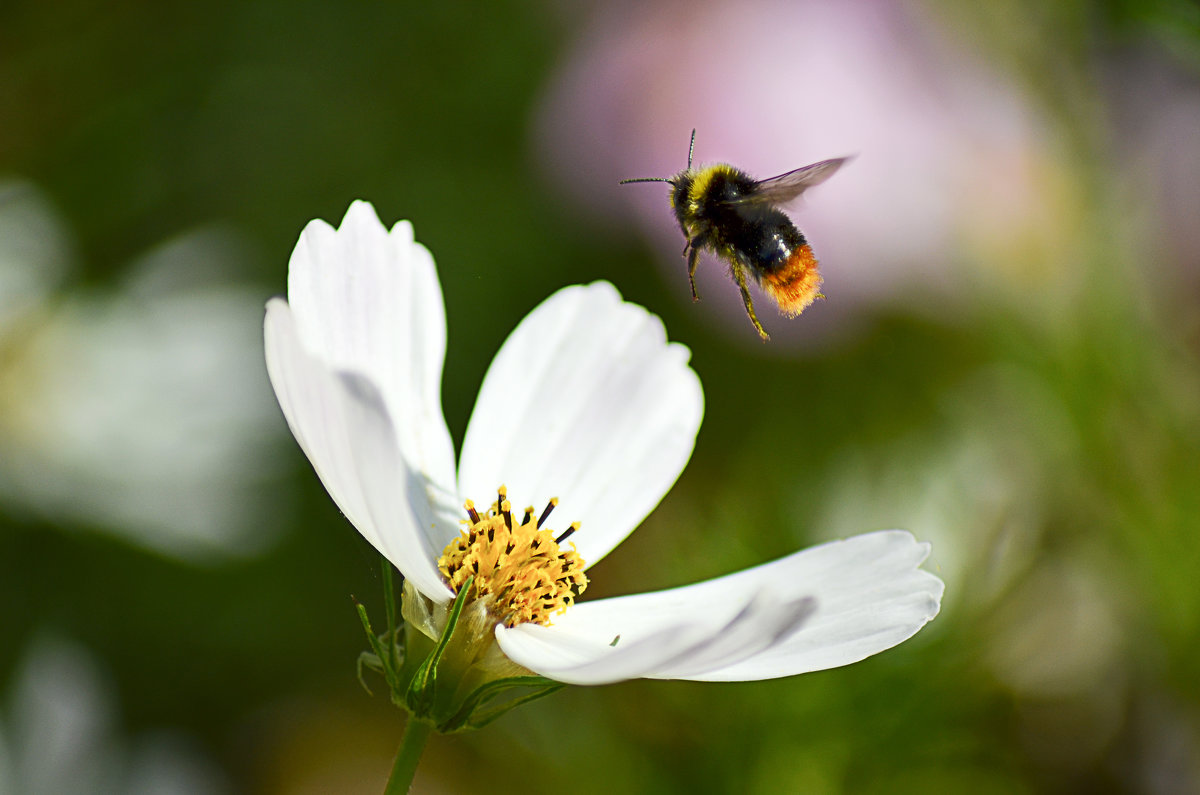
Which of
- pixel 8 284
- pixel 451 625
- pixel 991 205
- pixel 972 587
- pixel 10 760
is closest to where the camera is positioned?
pixel 451 625

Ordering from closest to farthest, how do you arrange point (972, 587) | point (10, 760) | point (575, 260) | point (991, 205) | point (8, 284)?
point (10, 760), point (972, 587), point (8, 284), point (991, 205), point (575, 260)

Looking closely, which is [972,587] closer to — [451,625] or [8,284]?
[451,625]

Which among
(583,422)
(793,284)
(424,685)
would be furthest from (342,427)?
(793,284)

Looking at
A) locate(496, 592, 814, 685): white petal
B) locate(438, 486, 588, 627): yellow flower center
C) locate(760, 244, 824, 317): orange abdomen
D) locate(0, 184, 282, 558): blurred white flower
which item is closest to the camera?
locate(496, 592, 814, 685): white petal

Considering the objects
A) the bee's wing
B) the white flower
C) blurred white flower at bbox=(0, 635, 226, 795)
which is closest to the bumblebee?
the bee's wing

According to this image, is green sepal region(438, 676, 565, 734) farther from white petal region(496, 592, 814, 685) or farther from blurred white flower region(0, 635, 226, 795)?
blurred white flower region(0, 635, 226, 795)

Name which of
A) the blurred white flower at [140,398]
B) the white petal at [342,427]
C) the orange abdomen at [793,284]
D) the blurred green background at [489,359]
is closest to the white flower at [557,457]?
the white petal at [342,427]

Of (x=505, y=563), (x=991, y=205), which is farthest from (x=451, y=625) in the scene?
(x=991, y=205)

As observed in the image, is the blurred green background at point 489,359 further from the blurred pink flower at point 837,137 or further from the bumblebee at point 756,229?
the bumblebee at point 756,229
